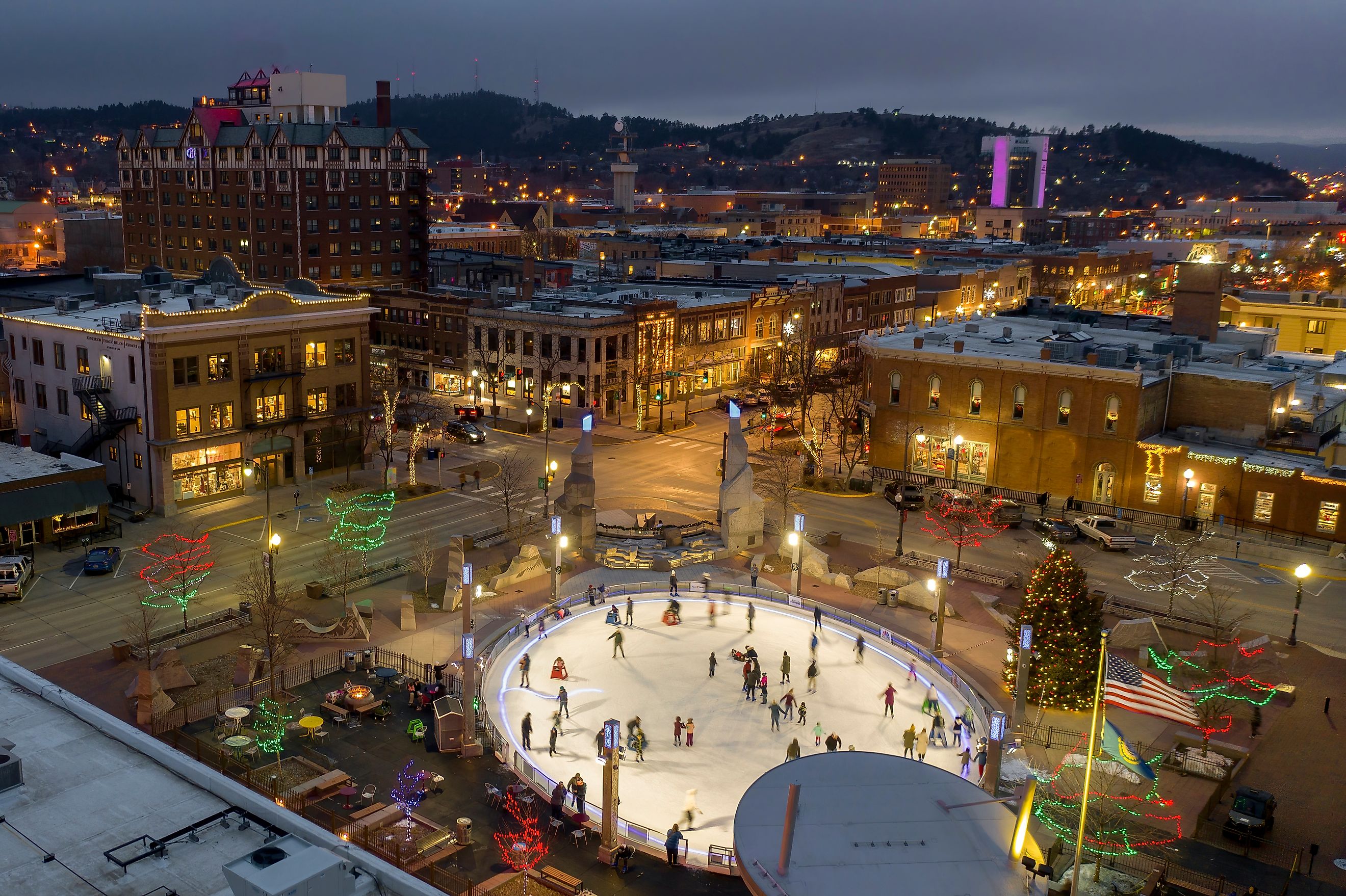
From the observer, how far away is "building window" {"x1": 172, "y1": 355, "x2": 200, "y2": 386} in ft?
201

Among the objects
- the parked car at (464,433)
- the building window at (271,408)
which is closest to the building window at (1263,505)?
the parked car at (464,433)

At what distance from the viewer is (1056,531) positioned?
59.6 metres

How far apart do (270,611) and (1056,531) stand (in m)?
41.1

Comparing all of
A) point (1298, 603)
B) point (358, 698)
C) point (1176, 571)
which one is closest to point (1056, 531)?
point (1176, 571)

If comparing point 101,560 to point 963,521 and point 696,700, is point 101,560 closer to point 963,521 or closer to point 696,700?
point 696,700

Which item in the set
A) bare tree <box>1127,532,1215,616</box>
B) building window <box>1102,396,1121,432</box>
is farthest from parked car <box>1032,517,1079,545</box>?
building window <box>1102,396,1121,432</box>

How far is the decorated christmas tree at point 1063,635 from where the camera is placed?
39156 millimetres

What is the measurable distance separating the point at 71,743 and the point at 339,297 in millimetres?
49217

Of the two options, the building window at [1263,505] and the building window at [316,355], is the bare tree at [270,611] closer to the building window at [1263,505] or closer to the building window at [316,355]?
the building window at [316,355]

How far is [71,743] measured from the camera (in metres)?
24.8

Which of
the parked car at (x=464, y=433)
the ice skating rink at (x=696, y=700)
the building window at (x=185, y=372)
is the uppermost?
the building window at (x=185, y=372)

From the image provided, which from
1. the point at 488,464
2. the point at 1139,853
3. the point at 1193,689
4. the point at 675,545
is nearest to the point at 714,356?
the point at 488,464

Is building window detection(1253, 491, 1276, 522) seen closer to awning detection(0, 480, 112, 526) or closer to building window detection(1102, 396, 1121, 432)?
building window detection(1102, 396, 1121, 432)

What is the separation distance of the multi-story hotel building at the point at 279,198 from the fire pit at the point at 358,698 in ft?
268
